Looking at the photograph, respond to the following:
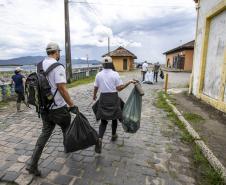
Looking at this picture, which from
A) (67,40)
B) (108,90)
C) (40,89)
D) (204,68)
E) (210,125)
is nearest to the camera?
(40,89)

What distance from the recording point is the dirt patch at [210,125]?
4043mm

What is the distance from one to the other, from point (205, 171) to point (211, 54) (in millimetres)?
5883

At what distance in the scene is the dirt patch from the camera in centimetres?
404

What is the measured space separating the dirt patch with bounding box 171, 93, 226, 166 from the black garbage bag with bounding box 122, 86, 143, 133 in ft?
5.44

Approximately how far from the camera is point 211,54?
7766mm

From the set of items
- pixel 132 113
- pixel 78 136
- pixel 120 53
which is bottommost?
pixel 78 136

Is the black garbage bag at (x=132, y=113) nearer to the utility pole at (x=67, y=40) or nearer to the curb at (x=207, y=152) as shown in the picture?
the curb at (x=207, y=152)

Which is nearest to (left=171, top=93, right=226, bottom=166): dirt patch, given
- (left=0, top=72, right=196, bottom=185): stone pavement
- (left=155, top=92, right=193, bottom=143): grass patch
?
(left=155, top=92, right=193, bottom=143): grass patch

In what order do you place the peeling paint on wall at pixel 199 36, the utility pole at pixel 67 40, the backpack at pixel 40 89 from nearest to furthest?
the backpack at pixel 40 89, the peeling paint on wall at pixel 199 36, the utility pole at pixel 67 40

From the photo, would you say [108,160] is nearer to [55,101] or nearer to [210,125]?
[55,101]

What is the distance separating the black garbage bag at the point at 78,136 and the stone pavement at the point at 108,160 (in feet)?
1.59

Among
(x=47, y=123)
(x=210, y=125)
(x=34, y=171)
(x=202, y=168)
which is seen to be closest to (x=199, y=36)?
(x=210, y=125)

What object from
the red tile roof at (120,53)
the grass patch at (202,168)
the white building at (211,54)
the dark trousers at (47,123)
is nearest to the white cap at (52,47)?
the dark trousers at (47,123)

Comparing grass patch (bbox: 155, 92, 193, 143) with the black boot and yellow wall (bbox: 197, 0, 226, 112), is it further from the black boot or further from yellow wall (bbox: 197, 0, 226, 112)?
the black boot
